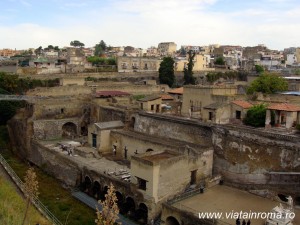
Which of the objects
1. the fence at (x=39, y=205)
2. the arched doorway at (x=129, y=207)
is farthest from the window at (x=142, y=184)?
the fence at (x=39, y=205)

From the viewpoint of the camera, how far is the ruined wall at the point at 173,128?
25.7 metres

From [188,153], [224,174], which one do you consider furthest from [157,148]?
[224,174]

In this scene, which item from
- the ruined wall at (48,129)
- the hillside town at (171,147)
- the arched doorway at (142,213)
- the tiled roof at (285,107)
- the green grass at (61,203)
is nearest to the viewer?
the hillside town at (171,147)

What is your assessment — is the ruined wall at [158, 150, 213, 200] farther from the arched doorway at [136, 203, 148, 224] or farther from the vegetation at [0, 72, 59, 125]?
the vegetation at [0, 72, 59, 125]

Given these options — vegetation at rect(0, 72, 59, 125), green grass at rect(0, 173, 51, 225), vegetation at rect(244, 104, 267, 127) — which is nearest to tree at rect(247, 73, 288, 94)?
vegetation at rect(244, 104, 267, 127)

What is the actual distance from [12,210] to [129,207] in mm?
9177

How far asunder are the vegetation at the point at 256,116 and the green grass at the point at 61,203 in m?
12.8

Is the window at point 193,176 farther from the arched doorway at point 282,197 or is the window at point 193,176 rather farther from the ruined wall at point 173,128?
the arched doorway at point 282,197

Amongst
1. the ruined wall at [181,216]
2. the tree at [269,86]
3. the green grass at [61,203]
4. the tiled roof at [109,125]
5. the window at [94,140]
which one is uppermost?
the tree at [269,86]

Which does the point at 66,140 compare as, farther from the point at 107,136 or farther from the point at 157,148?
the point at 157,148

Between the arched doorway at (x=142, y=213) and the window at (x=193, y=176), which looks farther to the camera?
the window at (x=193, y=176)

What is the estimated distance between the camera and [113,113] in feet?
109

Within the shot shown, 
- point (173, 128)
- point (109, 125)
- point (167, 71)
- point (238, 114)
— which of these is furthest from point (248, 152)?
point (167, 71)

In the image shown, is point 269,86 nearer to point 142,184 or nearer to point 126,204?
point 142,184
